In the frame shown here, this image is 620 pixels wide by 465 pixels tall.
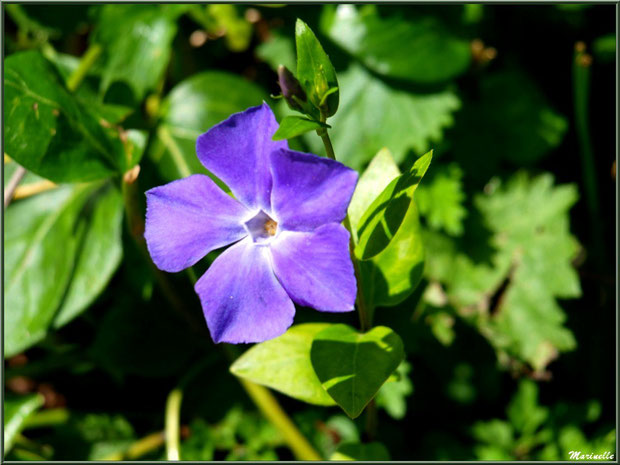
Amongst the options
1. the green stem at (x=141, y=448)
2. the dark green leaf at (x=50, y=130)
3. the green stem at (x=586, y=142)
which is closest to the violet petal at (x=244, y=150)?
the dark green leaf at (x=50, y=130)

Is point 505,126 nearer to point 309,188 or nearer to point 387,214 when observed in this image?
point 387,214

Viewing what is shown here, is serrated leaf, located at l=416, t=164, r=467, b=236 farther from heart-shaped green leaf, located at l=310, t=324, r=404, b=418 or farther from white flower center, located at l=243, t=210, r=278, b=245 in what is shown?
white flower center, located at l=243, t=210, r=278, b=245

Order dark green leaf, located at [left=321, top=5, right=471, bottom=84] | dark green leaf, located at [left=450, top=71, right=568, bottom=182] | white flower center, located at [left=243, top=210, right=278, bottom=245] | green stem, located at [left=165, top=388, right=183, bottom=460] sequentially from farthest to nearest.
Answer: dark green leaf, located at [left=450, top=71, right=568, bottom=182]
dark green leaf, located at [left=321, top=5, right=471, bottom=84]
green stem, located at [left=165, top=388, right=183, bottom=460]
white flower center, located at [left=243, top=210, right=278, bottom=245]

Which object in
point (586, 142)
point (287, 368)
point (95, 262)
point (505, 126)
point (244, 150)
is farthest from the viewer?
point (505, 126)

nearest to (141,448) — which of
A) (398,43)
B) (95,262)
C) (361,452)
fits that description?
(95,262)

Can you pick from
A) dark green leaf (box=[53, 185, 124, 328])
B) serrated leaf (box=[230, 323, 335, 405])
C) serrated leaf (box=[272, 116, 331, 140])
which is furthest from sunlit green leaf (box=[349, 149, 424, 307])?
dark green leaf (box=[53, 185, 124, 328])

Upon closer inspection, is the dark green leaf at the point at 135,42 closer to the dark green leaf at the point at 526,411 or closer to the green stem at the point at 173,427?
the green stem at the point at 173,427

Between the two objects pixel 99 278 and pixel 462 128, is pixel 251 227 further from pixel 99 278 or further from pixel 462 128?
pixel 462 128
